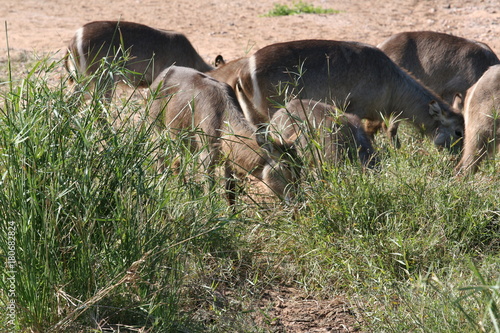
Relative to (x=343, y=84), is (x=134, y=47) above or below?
Answer: below

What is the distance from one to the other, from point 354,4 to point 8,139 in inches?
474

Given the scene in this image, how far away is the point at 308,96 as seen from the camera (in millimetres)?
6734

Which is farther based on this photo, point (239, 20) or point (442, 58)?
point (239, 20)

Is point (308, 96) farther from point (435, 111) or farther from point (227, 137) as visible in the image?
point (227, 137)

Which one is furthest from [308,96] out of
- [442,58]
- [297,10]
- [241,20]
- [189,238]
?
[297,10]

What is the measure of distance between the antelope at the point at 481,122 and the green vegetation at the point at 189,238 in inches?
42.8

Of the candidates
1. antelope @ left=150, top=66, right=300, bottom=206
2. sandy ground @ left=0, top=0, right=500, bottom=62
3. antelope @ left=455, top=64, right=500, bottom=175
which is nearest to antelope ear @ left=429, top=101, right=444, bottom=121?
antelope @ left=455, top=64, right=500, bottom=175

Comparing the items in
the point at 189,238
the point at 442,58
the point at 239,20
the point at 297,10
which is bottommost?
the point at 239,20

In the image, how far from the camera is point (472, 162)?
584 centimetres

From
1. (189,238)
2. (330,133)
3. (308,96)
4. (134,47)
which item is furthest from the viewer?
(134,47)

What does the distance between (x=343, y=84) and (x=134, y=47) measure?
2.85 m

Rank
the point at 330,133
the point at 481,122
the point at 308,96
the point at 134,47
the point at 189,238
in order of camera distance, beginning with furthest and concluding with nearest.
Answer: the point at 134,47 → the point at 308,96 → the point at 481,122 → the point at 330,133 → the point at 189,238

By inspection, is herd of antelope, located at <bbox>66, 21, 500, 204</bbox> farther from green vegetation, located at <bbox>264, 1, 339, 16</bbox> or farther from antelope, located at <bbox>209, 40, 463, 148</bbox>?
green vegetation, located at <bbox>264, 1, 339, 16</bbox>

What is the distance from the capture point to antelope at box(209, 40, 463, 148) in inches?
258
